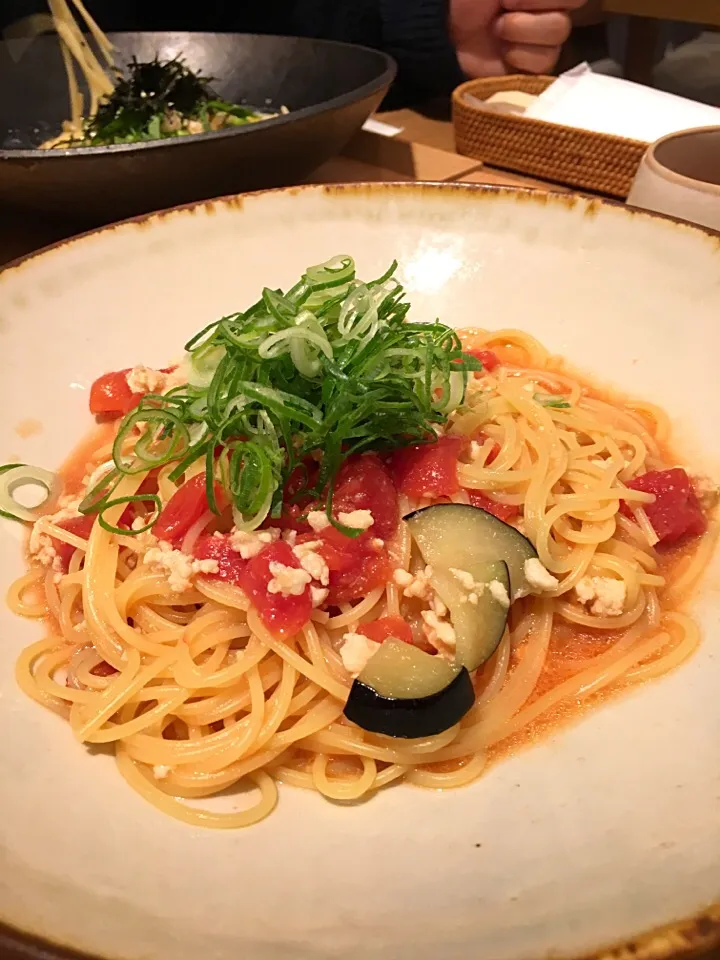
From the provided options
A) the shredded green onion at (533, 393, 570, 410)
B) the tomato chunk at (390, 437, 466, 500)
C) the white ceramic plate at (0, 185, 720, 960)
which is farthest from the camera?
the shredded green onion at (533, 393, 570, 410)

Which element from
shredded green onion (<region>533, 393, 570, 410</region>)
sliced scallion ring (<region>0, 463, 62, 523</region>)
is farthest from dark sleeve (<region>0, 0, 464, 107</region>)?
sliced scallion ring (<region>0, 463, 62, 523</region>)

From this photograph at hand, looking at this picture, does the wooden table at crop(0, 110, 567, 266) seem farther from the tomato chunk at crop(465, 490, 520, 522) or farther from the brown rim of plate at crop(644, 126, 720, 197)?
the tomato chunk at crop(465, 490, 520, 522)

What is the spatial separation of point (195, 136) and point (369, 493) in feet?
7.04

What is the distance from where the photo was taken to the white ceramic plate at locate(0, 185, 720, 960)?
4.82 feet

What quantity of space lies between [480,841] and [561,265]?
246 centimetres

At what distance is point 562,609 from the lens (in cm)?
247

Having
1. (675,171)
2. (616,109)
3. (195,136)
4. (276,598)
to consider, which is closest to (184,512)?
(276,598)

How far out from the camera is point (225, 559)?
2316mm

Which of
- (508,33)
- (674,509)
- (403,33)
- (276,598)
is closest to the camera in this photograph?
(276,598)

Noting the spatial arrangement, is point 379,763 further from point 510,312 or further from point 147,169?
point 147,169

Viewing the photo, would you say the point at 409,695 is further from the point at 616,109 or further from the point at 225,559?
the point at 616,109

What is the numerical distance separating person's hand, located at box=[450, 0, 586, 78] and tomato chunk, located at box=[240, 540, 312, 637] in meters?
5.88

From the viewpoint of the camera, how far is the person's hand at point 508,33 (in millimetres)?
6285

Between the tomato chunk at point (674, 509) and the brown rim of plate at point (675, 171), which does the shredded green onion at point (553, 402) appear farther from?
the brown rim of plate at point (675, 171)
